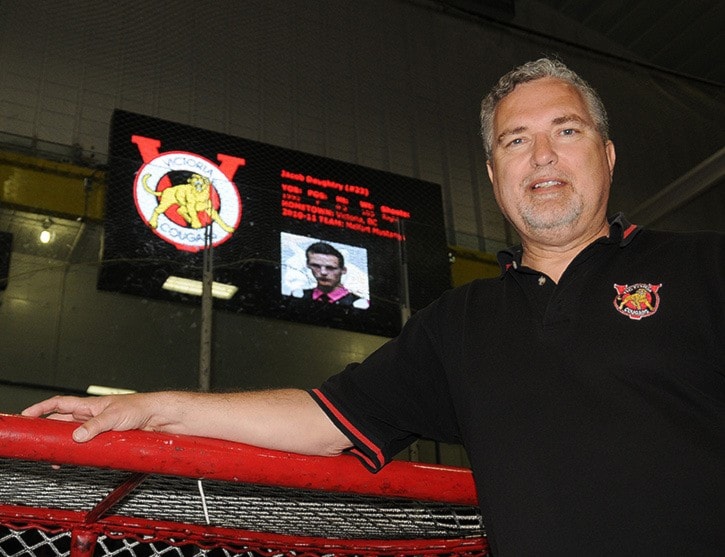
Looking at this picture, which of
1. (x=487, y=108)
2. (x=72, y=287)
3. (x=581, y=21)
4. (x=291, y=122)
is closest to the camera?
(x=487, y=108)

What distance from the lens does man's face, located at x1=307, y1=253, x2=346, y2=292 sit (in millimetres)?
3369

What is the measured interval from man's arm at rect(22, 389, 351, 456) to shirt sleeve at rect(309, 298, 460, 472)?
0.08 ft

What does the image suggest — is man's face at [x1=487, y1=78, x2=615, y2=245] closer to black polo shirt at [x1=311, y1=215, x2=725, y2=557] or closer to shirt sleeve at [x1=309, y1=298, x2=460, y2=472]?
black polo shirt at [x1=311, y1=215, x2=725, y2=557]

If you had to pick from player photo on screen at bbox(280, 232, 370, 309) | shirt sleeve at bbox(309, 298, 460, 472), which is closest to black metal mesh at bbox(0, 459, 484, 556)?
shirt sleeve at bbox(309, 298, 460, 472)

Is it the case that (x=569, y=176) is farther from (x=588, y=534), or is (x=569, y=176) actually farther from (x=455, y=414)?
(x=588, y=534)

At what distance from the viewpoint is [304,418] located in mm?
963

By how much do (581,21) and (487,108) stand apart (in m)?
6.51

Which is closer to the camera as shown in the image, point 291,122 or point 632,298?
point 632,298

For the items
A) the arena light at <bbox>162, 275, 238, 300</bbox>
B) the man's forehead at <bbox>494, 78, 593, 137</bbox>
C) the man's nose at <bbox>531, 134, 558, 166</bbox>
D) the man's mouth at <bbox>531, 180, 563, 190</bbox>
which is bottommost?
the man's mouth at <bbox>531, 180, 563, 190</bbox>

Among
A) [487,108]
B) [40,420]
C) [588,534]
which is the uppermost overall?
[487,108]

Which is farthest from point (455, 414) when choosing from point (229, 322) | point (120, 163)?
point (120, 163)

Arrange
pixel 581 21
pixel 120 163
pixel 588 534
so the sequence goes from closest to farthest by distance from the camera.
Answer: pixel 588 534, pixel 120 163, pixel 581 21

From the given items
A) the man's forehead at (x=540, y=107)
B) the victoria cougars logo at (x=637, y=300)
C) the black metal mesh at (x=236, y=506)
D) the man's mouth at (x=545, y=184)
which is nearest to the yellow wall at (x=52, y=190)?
the black metal mesh at (x=236, y=506)

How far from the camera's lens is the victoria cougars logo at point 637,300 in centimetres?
85
